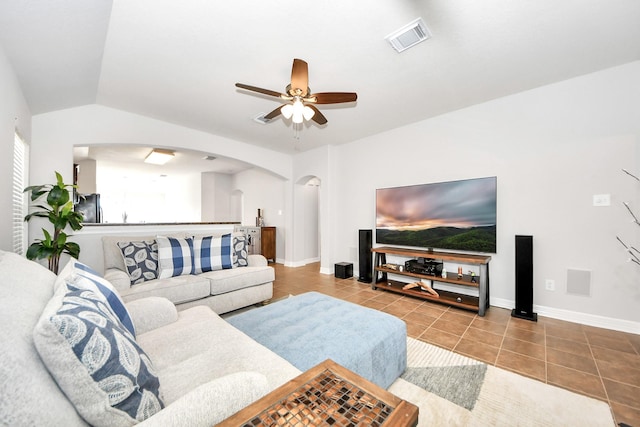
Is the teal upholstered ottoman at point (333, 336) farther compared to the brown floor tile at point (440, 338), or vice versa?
the brown floor tile at point (440, 338)

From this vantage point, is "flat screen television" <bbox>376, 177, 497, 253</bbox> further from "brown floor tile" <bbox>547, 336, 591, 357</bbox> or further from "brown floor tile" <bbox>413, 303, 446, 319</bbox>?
"brown floor tile" <bbox>547, 336, 591, 357</bbox>

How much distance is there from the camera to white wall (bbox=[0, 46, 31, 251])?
1.93 metres

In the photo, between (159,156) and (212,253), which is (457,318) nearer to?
(212,253)

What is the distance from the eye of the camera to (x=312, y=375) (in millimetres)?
935

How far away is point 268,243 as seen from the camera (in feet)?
21.7

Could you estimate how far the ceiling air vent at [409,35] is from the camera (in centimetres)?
201

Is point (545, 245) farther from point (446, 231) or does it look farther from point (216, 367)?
point (216, 367)

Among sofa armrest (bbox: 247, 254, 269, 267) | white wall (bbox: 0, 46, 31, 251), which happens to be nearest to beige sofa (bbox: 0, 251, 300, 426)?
white wall (bbox: 0, 46, 31, 251)

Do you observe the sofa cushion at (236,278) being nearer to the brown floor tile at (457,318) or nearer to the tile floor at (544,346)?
the tile floor at (544,346)

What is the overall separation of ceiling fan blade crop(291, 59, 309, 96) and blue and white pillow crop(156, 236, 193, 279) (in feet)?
7.06

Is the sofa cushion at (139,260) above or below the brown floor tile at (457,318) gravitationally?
above

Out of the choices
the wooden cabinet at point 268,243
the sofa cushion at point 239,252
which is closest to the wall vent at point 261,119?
the sofa cushion at point 239,252

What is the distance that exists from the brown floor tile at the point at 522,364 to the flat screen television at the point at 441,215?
4.64 feet

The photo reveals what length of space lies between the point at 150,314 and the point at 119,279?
3.75 feet
